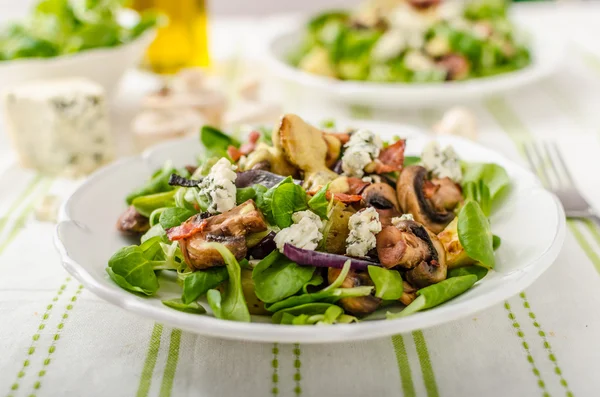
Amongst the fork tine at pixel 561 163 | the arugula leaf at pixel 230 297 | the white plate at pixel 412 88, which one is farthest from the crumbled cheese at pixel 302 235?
the white plate at pixel 412 88

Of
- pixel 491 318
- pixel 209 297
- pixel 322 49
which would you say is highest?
Result: pixel 209 297

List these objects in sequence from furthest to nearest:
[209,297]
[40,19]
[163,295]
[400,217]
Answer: [40,19], [400,217], [163,295], [209,297]

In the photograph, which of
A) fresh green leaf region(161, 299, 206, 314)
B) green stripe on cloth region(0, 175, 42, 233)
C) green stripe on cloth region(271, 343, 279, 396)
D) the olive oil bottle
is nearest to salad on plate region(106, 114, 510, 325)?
fresh green leaf region(161, 299, 206, 314)

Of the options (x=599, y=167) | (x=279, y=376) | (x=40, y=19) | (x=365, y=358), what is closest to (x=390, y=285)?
(x=365, y=358)

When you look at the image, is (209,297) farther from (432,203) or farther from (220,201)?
(432,203)

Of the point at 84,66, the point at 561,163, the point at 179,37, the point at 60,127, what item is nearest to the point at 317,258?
the point at 561,163
